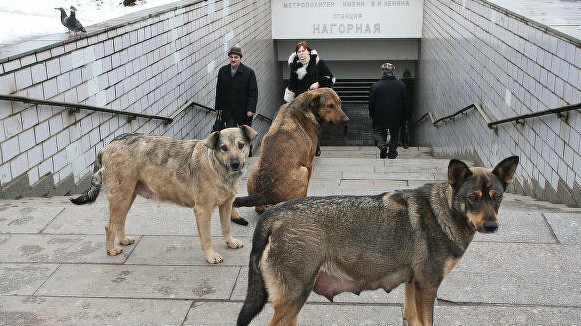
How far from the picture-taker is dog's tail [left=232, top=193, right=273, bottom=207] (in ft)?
17.4

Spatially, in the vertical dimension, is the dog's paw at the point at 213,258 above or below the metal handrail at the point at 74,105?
below

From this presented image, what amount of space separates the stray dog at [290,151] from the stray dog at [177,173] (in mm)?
702

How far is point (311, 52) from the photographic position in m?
9.30

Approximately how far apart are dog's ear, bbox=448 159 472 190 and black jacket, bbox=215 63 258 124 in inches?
262

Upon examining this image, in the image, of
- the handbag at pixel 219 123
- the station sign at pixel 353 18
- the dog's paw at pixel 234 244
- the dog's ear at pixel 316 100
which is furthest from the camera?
the station sign at pixel 353 18

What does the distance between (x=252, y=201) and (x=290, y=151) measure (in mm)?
768

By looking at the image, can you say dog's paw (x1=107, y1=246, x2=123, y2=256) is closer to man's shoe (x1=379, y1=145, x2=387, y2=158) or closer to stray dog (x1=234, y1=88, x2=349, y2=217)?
stray dog (x1=234, y1=88, x2=349, y2=217)

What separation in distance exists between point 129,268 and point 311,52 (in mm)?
5611

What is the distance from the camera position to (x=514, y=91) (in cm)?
768

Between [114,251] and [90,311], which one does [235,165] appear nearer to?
[114,251]

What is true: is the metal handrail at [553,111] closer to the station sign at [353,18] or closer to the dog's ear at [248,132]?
the dog's ear at [248,132]

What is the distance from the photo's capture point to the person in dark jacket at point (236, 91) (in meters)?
9.57

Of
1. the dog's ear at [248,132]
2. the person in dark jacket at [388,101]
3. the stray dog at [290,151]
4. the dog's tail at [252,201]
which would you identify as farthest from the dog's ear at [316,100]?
the person in dark jacket at [388,101]

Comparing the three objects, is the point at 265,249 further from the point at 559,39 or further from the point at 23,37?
the point at 23,37
